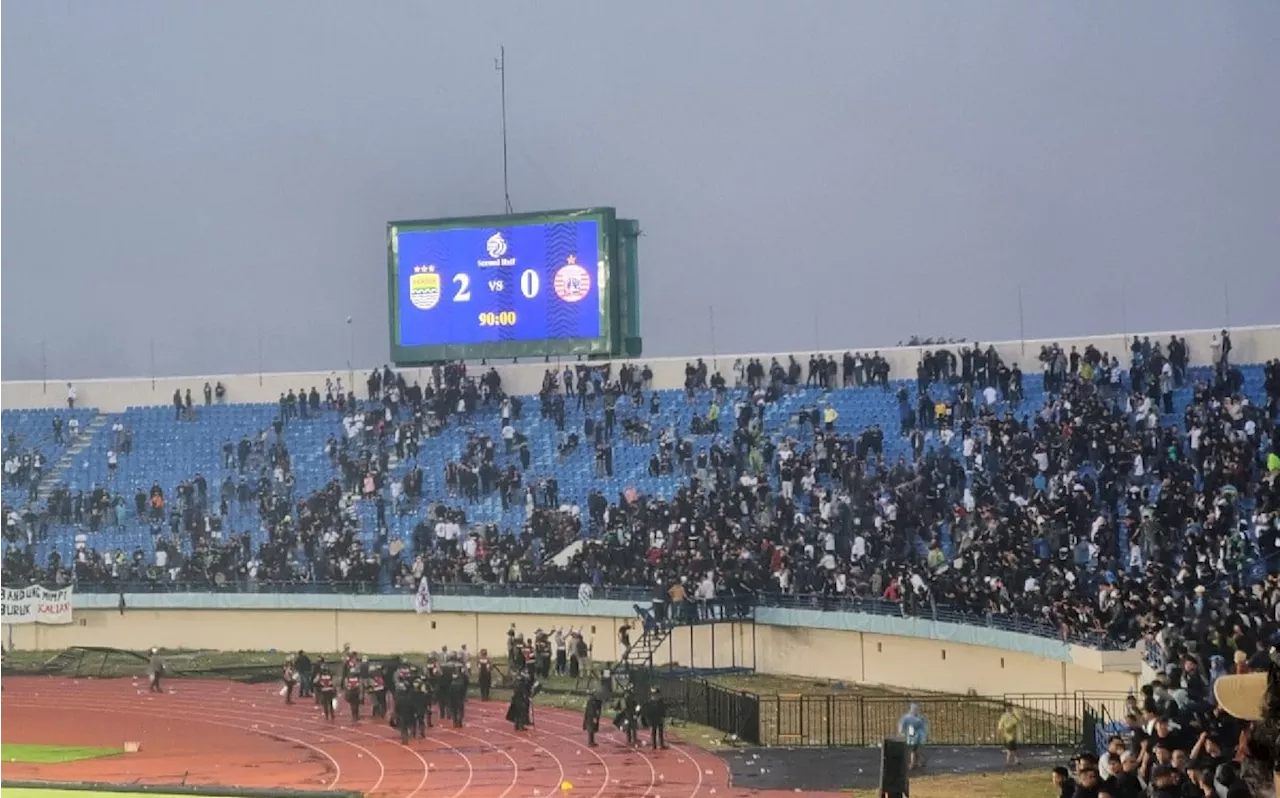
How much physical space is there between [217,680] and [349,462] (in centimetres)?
866

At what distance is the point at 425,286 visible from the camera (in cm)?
5522

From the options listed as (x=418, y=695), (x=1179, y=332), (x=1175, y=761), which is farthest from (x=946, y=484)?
(x=1175, y=761)

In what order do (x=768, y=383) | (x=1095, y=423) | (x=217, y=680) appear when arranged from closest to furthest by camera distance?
(x=1095, y=423)
(x=217, y=680)
(x=768, y=383)

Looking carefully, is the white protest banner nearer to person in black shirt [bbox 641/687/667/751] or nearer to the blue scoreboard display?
the blue scoreboard display

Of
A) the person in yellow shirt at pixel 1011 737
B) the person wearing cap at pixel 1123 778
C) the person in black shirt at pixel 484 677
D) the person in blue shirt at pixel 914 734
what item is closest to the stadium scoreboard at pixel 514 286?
the person in black shirt at pixel 484 677

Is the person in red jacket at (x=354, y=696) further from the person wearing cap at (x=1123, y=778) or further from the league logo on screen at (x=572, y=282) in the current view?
the person wearing cap at (x=1123, y=778)

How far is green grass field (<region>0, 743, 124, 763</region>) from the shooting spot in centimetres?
3534

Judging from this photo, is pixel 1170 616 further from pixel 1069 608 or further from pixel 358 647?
pixel 358 647

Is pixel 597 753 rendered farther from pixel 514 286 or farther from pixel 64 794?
pixel 514 286

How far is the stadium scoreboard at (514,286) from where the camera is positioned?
53.0m

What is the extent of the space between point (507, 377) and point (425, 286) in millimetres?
3642

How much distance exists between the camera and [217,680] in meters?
48.2

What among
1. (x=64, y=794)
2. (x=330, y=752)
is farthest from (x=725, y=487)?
(x=64, y=794)

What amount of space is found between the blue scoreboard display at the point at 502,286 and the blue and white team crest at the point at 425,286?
0.03 meters
